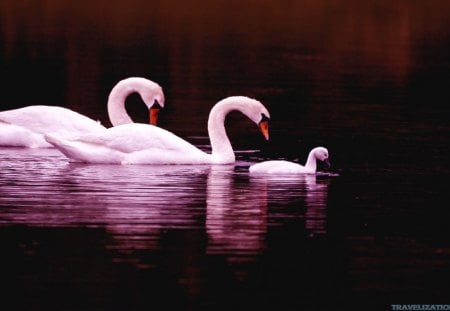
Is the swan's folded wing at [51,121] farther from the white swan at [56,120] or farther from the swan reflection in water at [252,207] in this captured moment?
the swan reflection in water at [252,207]

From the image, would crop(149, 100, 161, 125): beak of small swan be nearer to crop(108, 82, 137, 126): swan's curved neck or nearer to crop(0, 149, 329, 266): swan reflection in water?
crop(108, 82, 137, 126): swan's curved neck

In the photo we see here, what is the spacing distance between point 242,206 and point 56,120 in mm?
6171

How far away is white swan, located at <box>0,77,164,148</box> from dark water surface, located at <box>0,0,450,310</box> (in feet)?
2.21

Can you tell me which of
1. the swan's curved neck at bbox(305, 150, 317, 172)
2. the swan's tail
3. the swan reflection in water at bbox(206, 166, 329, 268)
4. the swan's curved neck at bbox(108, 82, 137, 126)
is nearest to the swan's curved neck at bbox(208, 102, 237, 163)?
the swan reflection in water at bbox(206, 166, 329, 268)

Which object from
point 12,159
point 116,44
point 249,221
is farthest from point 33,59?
point 249,221

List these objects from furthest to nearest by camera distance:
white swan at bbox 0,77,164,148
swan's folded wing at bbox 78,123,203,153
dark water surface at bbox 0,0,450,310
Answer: white swan at bbox 0,77,164,148
swan's folded wing at bbox 78,123,203,153
dark water surface at bbox 0,0,450,310

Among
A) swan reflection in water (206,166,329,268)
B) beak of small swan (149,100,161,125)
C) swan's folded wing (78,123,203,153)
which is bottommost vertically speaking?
swan reflection in water (206,166,329,268)

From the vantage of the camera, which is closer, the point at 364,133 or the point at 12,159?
the point at 12,159

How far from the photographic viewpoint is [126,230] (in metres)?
16.7

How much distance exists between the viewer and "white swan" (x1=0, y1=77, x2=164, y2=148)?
23688 millimetres

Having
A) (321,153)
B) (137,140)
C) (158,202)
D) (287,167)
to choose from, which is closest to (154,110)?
(137,140)

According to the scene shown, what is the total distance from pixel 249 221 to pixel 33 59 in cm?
2570

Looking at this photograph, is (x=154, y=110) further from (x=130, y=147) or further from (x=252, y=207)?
(x=252, y=207)

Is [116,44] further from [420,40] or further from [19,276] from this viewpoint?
[19,276]
